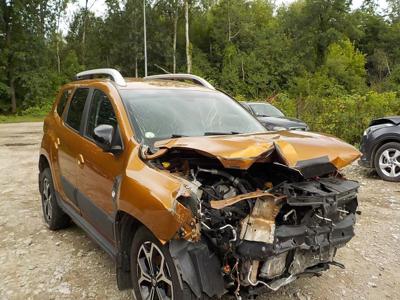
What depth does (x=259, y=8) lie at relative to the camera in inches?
2255

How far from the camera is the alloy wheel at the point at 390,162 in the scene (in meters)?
7.75

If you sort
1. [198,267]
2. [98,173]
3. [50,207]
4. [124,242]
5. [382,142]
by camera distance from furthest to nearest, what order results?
[382,142] → [50,207] → [98,173] → [124,242] → [198,267]

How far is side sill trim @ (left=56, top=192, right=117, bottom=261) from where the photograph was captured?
3555 mm

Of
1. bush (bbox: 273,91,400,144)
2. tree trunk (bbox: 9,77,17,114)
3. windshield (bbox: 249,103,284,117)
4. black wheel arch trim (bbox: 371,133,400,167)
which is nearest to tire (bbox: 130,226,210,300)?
black wheel arch trim (bbox: 371,133,400,167)

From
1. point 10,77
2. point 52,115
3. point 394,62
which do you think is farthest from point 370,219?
point 394,62

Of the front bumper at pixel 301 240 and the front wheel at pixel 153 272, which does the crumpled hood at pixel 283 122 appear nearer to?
the front bumper at pixel 301 240

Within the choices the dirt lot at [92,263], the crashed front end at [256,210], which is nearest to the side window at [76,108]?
the dirt lot at [92,263]

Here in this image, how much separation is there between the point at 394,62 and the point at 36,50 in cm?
4023

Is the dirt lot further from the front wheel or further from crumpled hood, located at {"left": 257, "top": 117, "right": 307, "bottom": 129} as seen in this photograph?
crumpled hood, located at {"left": 257, "top": 117, "right": 307, "bottom": 129}

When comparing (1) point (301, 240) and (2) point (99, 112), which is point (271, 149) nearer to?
(1) point (301, 240)

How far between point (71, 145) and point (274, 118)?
10.1m

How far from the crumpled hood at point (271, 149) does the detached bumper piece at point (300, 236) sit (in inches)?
7.2

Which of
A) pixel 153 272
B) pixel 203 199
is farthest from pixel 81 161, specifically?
pixel 203 199

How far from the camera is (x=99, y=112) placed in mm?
4117
